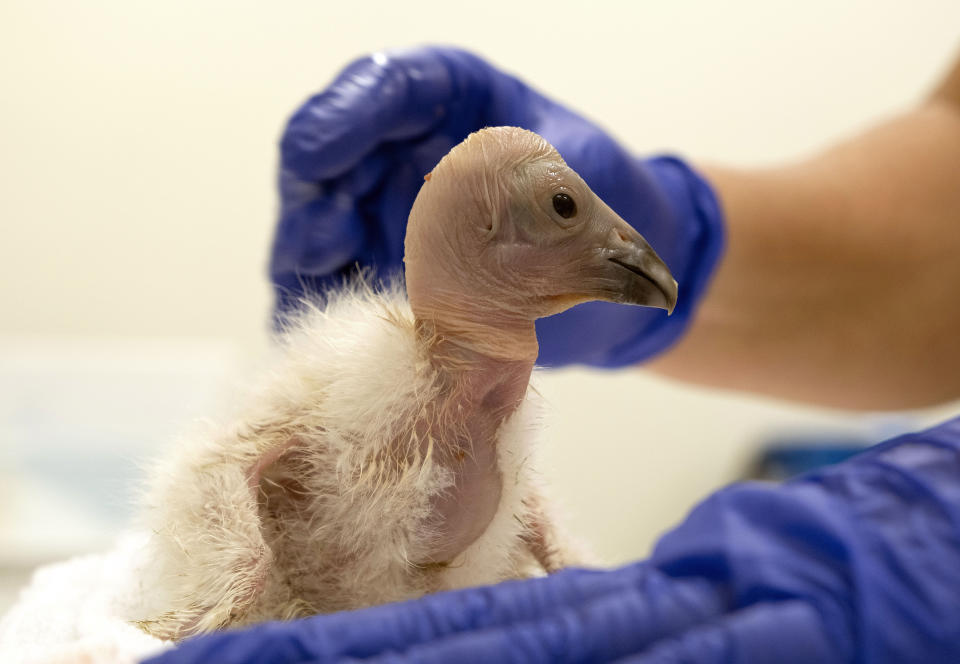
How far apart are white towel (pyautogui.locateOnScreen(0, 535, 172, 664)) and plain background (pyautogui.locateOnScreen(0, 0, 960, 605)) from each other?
1092 mm

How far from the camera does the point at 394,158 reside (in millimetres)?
848

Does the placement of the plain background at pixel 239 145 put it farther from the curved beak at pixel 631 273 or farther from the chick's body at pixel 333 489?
the curved beak at pixel 631 273

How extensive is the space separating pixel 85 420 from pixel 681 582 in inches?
65.8

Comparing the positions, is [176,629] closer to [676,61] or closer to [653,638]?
[653,638]

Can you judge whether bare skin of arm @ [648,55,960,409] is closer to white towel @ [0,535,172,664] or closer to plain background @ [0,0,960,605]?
plain background @ [0,0,960,605]

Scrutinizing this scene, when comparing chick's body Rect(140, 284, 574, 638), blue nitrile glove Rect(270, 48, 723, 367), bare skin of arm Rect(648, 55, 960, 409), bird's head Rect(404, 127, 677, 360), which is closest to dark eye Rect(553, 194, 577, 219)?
bird's head Rect(404, 127, 677, 360)

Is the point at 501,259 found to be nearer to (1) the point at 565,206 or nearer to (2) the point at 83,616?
(1) the point at 565,206

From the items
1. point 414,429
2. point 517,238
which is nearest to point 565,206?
point 517,238

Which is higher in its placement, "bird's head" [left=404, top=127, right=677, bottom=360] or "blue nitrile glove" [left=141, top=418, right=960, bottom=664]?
"bird's head" [left=404, top=127, right=677, bottom=360]

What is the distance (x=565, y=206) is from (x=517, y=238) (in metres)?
0.03

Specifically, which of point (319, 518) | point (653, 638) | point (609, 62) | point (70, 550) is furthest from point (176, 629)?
point (609, 62)

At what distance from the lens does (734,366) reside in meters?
1.32

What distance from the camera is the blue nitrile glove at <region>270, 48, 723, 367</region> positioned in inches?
31.0

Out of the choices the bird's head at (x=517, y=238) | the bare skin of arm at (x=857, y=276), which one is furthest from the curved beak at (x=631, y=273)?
the bare skin of arm at (x=857, y=276)
